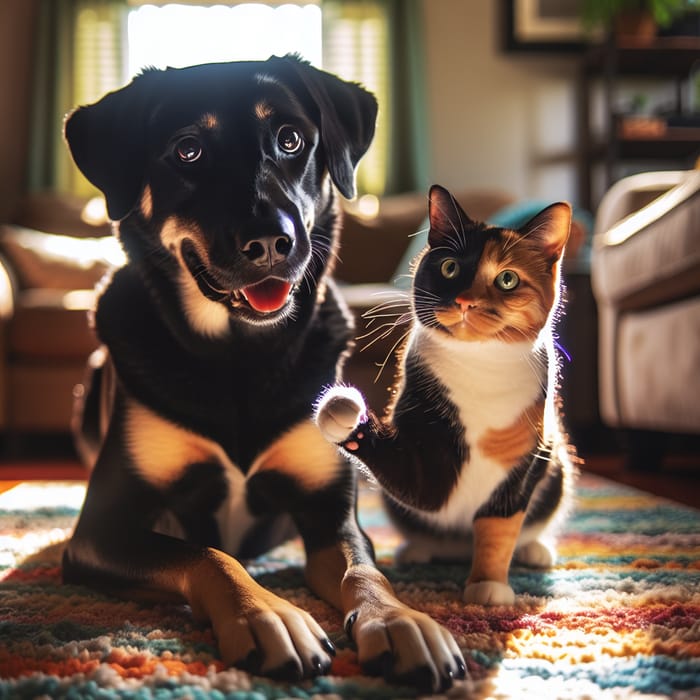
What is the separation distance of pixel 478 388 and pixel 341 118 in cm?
53

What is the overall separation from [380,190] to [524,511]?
3.68 m

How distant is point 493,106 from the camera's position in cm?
462

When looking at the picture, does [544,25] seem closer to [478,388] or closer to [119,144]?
[119,144]

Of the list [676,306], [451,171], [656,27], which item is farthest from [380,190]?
[676,306]

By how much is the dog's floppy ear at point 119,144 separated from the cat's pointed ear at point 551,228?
56cm

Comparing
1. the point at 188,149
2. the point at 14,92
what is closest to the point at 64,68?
the point at 14,92

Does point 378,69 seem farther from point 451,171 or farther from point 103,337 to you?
point 103,337

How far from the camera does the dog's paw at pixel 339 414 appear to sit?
2.92ft

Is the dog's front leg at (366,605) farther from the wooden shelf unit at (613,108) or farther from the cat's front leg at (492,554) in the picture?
the wooden shelf unit at (613,108)

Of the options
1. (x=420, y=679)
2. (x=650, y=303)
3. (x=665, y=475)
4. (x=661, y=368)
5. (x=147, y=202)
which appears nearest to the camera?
(x=420, y=679)

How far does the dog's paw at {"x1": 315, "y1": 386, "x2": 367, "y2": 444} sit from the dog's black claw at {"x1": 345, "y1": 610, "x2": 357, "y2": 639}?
0.19m

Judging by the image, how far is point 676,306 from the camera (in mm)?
2104

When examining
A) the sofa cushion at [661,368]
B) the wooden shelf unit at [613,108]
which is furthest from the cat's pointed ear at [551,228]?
the wooden shelf unit at [613,108]

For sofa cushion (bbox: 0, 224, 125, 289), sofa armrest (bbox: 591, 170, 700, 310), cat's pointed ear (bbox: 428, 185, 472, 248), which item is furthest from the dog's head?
sofa cushion (bbox: 0, 224, 125, 289)
